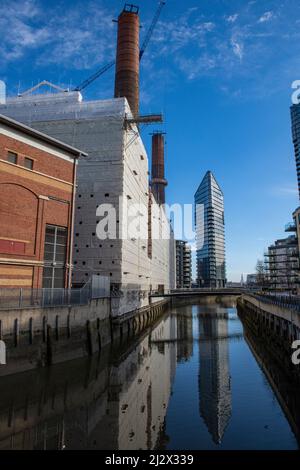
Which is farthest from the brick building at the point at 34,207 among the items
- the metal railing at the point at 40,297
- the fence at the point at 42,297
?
the metal railing at the point at 40,297

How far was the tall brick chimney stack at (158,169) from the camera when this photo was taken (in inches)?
4355

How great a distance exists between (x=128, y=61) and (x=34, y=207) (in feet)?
144

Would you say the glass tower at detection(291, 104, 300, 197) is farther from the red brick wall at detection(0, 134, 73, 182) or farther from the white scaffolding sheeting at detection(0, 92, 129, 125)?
the red brick wall at detection(0, 134, 73, 182)

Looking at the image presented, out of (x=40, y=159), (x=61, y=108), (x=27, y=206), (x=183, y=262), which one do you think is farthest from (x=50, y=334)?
(x=183, y=262)

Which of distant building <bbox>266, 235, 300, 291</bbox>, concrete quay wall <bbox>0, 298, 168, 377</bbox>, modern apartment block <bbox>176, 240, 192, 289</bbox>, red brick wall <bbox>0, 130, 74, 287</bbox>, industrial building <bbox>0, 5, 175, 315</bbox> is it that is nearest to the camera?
concrete quay wall <bbox>0, 298, 168, 377</bbox>

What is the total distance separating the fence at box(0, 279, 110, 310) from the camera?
817 inches

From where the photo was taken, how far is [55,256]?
29.4 meters

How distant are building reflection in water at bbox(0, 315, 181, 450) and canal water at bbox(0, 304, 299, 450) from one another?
0.13 feet

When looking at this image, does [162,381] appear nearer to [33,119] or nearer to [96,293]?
[96,293]

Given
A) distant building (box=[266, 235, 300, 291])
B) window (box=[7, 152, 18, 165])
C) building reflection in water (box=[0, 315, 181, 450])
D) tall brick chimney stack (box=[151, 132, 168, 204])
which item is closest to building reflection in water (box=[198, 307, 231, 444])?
building reflection in water (box=[0, 315, 181, 450])

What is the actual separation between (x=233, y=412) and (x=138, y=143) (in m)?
47.3

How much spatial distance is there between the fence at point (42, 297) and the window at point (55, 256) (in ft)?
11.4

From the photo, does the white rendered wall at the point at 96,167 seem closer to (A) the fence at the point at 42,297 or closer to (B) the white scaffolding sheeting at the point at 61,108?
(B) the white scaffolding sheeting at the point at 61,108

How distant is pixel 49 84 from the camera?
56.2 metres
